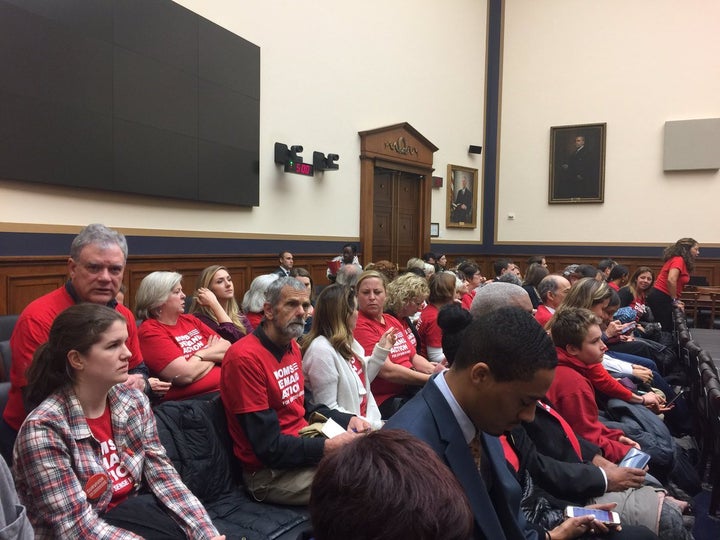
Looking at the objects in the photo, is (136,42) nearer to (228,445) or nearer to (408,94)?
(228,445)

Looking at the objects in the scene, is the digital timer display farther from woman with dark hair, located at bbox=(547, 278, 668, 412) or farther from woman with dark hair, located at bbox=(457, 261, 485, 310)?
woman with dark hair, located at bbox=(547, 278, 668, 412)

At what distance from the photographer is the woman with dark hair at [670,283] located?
283 inches

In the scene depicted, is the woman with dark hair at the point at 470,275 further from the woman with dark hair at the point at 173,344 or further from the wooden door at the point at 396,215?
the woman with dark hair at the point at 173,344

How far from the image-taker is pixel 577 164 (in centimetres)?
1360

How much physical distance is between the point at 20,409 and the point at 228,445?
867 millimetres

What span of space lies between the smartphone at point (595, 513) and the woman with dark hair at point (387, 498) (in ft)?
5.21

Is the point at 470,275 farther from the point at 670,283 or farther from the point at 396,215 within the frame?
the point at 396,215

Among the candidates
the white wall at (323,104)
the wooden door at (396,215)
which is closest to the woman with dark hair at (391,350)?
the white wall at (323,104)

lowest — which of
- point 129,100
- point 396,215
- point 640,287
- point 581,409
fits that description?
point 581,409

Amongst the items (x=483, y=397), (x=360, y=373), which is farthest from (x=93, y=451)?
(x=360, y=373)

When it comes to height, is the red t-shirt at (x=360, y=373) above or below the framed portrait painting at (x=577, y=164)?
below

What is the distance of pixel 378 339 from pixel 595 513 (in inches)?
74.4

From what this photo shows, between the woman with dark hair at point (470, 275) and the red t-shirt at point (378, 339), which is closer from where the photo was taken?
the red t-shirt at point (378, 339)

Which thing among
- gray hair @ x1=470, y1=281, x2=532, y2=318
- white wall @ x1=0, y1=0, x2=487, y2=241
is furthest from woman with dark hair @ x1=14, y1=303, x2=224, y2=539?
white wall @ x1=0, y1=0, x2=487, y2=241
